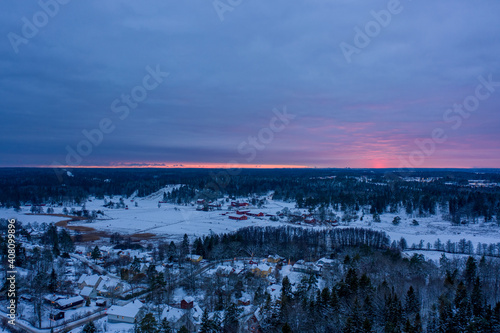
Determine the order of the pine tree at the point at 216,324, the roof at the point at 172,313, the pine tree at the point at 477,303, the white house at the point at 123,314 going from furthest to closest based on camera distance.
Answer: the white house at the point at 123,314 < the roof at the point at 172,313 < the pine tree at the point at 477,303 < the pine tree at the point at 216,324

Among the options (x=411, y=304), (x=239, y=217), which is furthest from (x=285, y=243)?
(x=239, y=217)

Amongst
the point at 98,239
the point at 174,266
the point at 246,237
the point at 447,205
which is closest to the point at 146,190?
the point at 98,239

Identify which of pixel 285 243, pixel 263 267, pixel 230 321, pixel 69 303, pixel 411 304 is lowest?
pixel 69 303

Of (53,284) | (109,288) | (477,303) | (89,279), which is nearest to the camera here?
(477,303)

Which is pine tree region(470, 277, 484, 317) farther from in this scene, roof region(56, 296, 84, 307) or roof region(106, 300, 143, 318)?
roof region(56, 296, 84, 307)

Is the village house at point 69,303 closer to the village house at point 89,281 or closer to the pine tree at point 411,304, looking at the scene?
the village house at point 89,281

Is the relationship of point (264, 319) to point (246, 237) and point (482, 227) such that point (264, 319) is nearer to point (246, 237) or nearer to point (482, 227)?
point (246, 237)

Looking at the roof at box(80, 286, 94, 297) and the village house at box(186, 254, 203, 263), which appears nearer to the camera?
the roof at box(80, 286, 94, 297)

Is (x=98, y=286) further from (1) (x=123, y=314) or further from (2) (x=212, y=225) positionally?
(2) (x=212, y=225)

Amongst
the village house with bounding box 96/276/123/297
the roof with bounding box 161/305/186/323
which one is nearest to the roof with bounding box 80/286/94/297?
the village house with bounding box 96/276/123/297

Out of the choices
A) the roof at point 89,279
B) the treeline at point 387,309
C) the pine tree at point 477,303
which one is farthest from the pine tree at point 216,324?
the pine tree at point 477,303

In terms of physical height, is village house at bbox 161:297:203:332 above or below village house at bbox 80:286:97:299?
above

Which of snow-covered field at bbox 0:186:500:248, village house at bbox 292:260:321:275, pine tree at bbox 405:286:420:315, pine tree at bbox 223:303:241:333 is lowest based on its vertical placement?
snow-covered field at bbox 0:186:500:248
